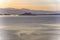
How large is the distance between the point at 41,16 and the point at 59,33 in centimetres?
21

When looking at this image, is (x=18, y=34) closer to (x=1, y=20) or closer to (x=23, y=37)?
(x=23, y=37)

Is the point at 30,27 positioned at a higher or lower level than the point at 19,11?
lower

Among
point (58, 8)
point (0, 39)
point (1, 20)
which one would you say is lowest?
point (0, 39)

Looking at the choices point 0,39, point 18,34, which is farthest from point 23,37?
point 0,39

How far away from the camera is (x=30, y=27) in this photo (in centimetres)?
98

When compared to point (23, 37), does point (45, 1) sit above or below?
above

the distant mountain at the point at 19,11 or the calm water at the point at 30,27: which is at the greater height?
the distant mountain at the point at 19,11

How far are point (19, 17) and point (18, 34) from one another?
0.53ft

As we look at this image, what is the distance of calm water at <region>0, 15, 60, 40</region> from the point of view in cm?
91

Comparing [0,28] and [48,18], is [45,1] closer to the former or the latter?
[48,18]

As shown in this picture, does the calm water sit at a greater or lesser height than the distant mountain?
lesser

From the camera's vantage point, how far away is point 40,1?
3.33ft

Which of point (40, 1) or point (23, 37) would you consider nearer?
point (23, 37)

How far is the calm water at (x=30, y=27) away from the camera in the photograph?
2.98ft
